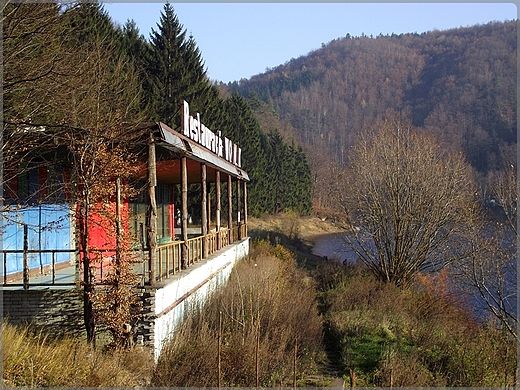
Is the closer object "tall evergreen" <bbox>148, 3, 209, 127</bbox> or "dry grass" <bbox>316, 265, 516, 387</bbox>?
"dry grass" <bbox>316, 265, 516, 387</bbox>

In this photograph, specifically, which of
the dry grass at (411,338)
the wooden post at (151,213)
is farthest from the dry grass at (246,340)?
the wooden post at (151,213)

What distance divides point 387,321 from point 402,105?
344 feet

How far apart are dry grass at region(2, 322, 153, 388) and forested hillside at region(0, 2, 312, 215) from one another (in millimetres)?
2823

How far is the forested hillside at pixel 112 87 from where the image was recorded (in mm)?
9867

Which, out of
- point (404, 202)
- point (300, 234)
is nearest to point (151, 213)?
point (404, 202)

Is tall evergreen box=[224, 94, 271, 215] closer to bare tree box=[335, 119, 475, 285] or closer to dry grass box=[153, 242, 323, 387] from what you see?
bare tree box=[335, 119, 475, 285]

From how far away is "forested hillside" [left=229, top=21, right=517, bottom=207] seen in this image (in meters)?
79.4

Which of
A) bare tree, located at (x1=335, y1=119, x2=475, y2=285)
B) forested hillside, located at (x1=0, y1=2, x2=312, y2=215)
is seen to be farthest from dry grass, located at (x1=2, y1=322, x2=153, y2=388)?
bare tree, located at (x1=335, y1=119, x2=475, y2=285)

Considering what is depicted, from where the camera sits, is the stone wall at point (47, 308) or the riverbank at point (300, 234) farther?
the riverbank at point (300, 234)

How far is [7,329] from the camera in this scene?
30.3 feet

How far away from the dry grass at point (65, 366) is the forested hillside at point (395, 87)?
5218 cm

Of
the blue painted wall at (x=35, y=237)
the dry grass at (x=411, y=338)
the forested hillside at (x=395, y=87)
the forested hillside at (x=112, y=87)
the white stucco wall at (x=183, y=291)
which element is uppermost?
the forested hillside at (x=395, y=87)

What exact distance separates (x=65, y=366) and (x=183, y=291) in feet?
13.7

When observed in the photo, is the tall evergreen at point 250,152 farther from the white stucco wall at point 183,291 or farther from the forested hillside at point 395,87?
the white stucco wall at point 183,291
